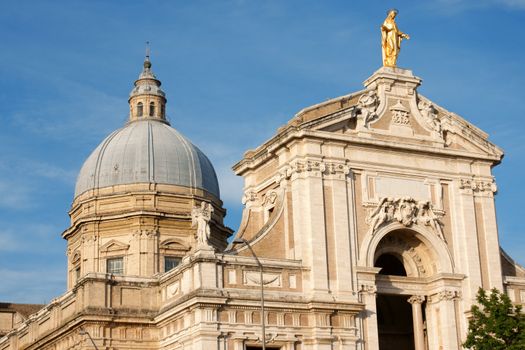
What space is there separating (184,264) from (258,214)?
636 cm

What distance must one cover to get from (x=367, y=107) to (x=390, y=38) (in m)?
4.67

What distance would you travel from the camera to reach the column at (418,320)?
4425 centimetres

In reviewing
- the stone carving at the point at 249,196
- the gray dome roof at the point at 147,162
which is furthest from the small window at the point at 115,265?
the stone carving at the point at 249,196

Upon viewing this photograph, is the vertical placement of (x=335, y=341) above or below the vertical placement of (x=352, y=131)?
below

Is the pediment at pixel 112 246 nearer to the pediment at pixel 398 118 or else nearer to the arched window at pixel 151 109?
the arched window at pixel 151 109

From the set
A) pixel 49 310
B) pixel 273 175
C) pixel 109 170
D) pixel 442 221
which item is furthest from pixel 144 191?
pixel 442 221

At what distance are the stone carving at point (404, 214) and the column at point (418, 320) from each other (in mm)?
3034

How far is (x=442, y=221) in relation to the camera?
149 ft

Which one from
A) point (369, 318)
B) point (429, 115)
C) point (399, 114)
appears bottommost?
point (369, 318)

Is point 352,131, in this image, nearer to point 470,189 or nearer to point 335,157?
point 335,157

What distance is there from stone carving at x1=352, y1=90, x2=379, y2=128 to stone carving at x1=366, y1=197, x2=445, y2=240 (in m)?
3.79

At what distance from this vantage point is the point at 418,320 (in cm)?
4462

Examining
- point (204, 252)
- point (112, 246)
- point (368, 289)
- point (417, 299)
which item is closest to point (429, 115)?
point (417, 299)

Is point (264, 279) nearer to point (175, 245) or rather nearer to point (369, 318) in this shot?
point (369, 318)
